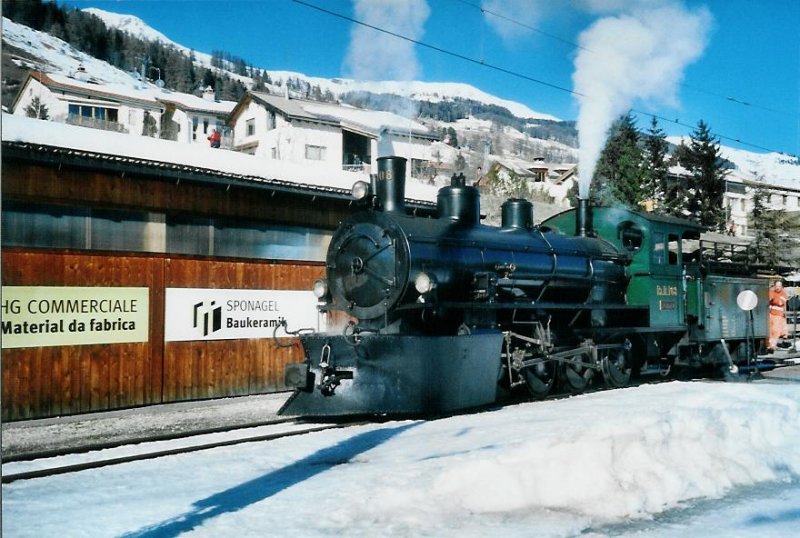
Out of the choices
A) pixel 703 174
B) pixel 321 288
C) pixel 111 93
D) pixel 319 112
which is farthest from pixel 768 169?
pixel 321 288

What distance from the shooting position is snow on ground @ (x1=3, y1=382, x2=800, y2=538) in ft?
16.5

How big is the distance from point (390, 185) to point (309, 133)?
38444 mm

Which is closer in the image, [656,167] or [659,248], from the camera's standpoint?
[659,248]

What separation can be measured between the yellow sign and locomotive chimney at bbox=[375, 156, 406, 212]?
4003 millimetres

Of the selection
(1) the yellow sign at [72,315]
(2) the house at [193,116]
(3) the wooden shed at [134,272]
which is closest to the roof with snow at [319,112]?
(2) the house at [193,116]

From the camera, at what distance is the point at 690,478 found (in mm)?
5996

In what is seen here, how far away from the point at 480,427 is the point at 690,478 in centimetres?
293

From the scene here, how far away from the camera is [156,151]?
1238 centimetres

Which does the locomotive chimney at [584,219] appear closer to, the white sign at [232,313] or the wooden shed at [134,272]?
the wooden shed at [134,272]

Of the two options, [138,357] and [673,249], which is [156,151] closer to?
[138,357]

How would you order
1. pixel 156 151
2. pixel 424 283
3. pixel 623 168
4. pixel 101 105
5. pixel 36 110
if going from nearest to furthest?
1. pixel 424 283
2. pixel 156 151
3. pixel 36 110
4. pixel 623 168
5. pixel 101 105

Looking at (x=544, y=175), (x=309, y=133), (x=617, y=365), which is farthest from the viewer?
(x=544, y=175)

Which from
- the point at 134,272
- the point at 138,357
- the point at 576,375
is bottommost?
the point at 576,375

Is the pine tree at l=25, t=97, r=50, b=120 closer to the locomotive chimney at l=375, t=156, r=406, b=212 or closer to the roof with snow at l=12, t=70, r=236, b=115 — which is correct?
the roof with snow at l=12, t=70, r=236, b=115
